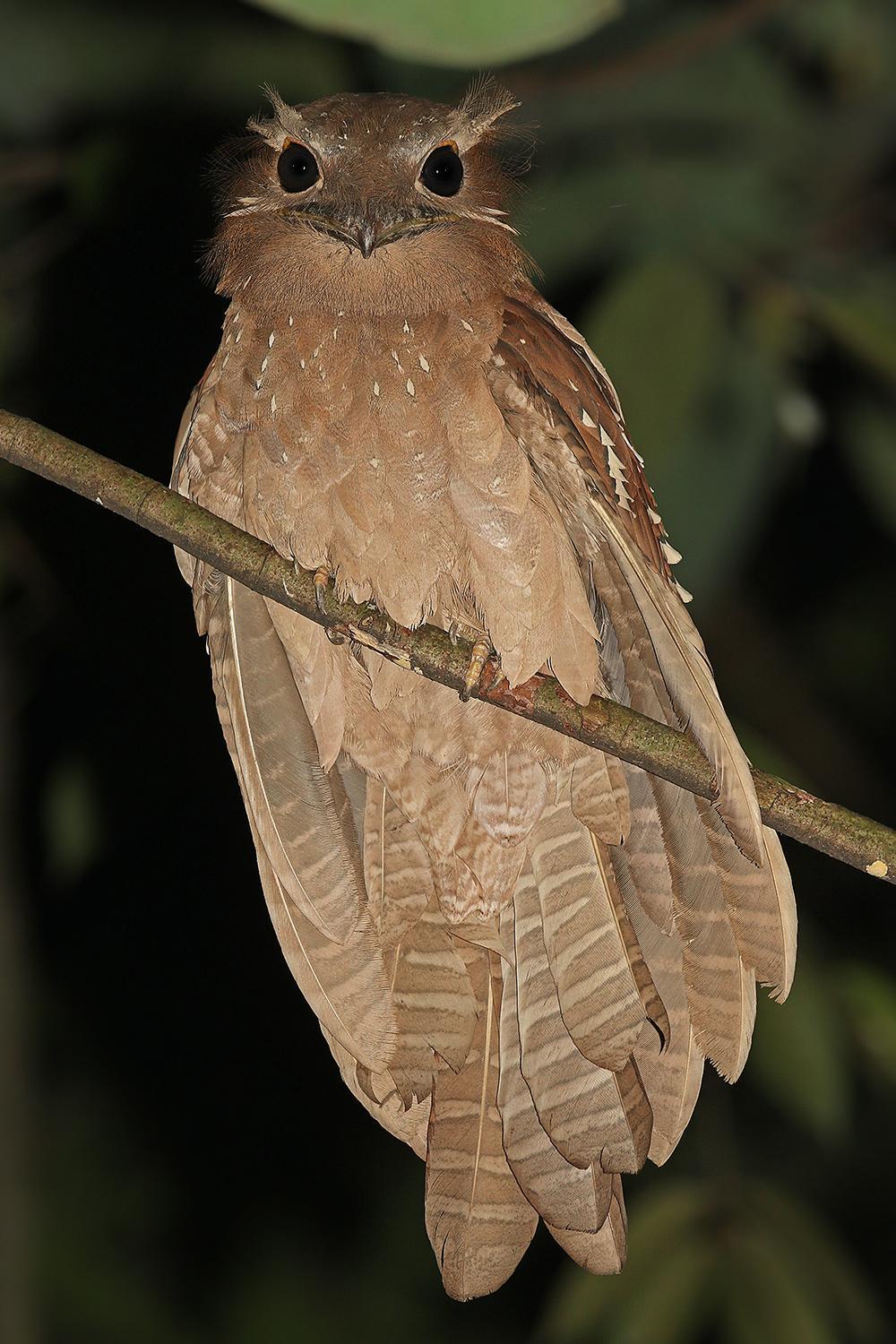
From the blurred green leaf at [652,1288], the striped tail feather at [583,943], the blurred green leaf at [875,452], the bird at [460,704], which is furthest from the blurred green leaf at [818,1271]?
the blurred green leaf at [875,452]

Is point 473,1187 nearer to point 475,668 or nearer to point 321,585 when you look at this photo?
point 475,668

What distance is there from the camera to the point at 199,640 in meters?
3.88

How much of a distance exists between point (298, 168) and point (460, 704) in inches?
32.5

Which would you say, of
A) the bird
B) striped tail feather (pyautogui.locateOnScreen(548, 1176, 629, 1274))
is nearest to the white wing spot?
the bird

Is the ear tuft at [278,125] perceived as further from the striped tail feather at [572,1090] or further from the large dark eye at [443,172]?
the striped tail feather at [572,1090]

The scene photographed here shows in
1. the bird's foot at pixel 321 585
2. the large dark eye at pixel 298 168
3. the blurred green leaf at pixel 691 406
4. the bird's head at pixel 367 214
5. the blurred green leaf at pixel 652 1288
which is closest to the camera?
the bird's foot at pixel 321 585

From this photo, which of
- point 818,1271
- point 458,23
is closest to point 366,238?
point 458,23

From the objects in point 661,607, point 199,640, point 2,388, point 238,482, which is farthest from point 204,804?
point 661,607

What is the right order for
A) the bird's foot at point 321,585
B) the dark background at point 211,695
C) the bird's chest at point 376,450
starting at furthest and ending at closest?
the dark background at point 211,695
the bird's chest at point 376,450
the bird's foot at point 321,585

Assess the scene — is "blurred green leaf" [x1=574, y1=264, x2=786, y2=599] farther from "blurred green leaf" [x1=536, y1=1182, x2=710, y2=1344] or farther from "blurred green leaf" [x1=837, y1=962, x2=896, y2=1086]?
"blurred green leaf" [x1=536, y1=1182, x2=710, y2=1344]

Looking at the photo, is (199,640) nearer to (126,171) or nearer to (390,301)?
(126,171)

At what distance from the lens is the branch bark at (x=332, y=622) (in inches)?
65.6

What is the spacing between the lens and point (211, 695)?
3.98 meters

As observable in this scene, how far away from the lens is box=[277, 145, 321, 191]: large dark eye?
7.32 ft
